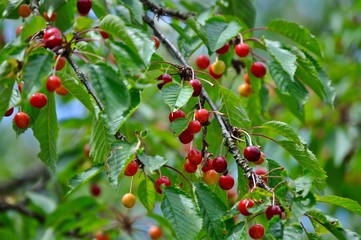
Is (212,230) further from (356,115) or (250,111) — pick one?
(356,115)

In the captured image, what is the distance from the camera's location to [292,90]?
2.00m

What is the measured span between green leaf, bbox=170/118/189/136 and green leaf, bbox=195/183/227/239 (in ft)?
0.45

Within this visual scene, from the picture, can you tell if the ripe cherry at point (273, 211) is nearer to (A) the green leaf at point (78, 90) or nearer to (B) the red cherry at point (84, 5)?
(A) the green leaf at point (78, 90)

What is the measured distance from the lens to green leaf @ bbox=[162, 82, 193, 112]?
157 cm

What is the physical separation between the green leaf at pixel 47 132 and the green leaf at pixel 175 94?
31 centimetres

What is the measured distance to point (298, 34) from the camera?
2176 millimetres

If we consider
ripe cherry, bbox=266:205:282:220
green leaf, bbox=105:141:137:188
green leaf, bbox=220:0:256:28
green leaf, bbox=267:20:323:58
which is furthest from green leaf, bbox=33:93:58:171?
green leaf, bbox=220:0:256:28

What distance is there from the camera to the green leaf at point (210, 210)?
1.50 meters

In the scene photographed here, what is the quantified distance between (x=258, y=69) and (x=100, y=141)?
2.33 feet

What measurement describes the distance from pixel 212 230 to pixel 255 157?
0.20 metres

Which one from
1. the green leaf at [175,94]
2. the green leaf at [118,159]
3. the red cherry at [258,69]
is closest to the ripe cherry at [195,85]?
the green leaf at [175,94]

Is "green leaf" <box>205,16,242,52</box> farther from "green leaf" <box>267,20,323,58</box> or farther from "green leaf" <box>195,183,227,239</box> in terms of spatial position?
"green leaf" <box>195,183,227,239</box>

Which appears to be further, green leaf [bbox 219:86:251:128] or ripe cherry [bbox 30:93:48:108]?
green leaf [bbox 219:86:251:128]

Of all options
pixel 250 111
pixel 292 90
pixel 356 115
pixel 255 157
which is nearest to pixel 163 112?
pixel 356 115
